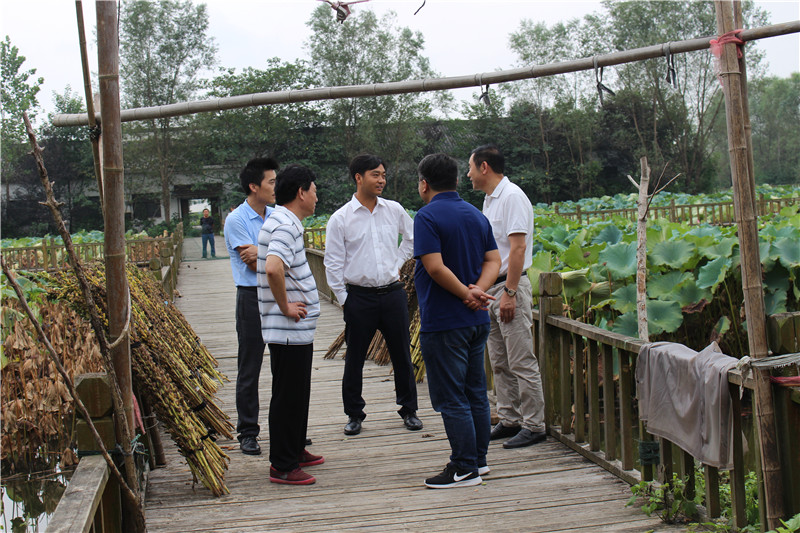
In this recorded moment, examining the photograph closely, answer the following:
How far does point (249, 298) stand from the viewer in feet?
15.3

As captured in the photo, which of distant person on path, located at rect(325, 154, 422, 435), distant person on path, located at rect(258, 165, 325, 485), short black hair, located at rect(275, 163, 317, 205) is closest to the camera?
distant person on path, located at rect(258, 165, 325, 485)

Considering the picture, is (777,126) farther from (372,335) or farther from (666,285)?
(372,335)

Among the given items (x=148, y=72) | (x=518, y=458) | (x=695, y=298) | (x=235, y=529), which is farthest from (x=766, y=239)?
(x=148, y=72)

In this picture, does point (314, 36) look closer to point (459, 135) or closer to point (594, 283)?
point (459, 135)

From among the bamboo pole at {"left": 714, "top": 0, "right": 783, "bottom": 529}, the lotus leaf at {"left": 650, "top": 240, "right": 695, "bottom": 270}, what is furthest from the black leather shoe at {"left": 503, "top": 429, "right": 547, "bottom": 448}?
the lotus leaf at {"left": 650, "top": 240, "right": 695, "bottom": 270}

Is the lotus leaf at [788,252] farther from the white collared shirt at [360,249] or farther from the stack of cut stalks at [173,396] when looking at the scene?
the stack of cut stalks at [173,396]

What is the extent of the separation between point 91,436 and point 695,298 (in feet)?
18.8

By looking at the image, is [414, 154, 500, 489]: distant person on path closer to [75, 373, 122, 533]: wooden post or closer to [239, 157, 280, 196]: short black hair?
[239, 157, 280, 196]: short black hair

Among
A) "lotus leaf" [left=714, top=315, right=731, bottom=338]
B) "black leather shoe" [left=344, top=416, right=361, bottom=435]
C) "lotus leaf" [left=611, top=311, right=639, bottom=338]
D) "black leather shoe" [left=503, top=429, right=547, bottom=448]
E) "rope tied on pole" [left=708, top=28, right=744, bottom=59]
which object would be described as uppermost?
"rope tied on pole" [left=708, top=28, right=744, bottom=59]

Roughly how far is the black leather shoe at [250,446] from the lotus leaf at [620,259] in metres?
3.99

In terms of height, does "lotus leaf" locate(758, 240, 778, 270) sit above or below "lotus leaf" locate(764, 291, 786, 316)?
above

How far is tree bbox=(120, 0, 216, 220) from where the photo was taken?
38.2 meters

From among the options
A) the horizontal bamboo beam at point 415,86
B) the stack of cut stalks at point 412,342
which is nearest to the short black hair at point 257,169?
the horizontal bamboo beam at point 415,86

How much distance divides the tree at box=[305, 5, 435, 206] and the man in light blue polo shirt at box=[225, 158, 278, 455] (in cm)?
3388
